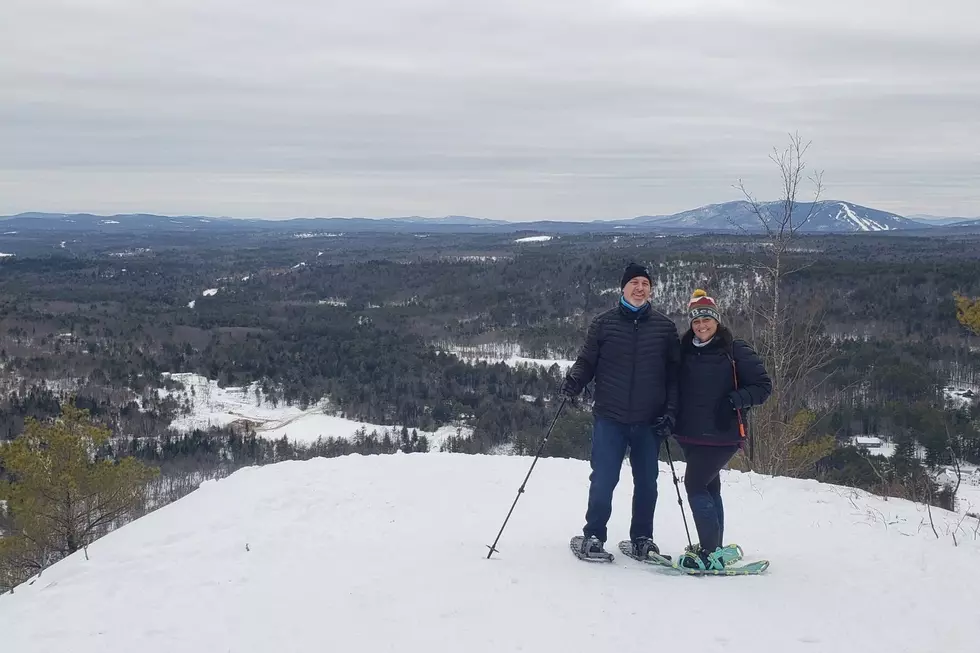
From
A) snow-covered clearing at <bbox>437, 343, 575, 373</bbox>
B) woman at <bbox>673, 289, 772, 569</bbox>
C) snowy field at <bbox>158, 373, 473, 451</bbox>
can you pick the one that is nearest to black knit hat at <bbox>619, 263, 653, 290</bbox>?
woman at <bbox>673, 289, 772, 569</bbox>

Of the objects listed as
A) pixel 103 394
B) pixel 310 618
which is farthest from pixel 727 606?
pixel 103 394

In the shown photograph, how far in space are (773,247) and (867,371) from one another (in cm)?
5398

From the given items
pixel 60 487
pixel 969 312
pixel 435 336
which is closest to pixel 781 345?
pixel 969 312

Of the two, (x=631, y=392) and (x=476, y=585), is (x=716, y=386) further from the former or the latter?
(x=476, y=585)

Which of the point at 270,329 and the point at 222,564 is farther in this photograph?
the point at 270,329

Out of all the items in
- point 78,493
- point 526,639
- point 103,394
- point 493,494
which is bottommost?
point 103,394

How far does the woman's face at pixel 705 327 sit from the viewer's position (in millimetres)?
5023

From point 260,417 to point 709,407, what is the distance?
7918 cm

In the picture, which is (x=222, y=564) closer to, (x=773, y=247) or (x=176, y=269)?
(x=773, y=247)

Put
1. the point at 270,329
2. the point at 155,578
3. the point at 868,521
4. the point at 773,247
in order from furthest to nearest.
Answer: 1. the point at 270,329
2. the point at 773,247
3. the point at 868,521
4. the point at 155,578

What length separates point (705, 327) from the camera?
16.5 feet

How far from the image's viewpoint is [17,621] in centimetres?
482

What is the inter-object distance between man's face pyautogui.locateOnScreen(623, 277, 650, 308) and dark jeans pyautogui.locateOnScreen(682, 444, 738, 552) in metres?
1.13

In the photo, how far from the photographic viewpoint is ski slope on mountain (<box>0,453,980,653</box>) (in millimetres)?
4219
